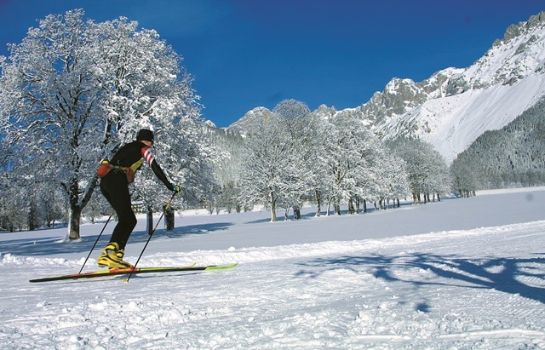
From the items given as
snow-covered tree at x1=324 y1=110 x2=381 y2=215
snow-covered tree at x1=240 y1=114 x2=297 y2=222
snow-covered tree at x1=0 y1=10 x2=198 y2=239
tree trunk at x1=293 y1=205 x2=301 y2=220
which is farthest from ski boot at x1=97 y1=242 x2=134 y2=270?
snow-covered tree at x1=324 y1=110 x2=381 y2=215

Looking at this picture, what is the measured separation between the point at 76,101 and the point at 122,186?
2021 centimetres

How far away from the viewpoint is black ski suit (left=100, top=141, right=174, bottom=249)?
22.5 feet

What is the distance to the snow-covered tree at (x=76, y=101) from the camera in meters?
22.8

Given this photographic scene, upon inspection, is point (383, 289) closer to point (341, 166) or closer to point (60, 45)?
point (60, 45)

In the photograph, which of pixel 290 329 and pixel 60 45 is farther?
pixel 60 45

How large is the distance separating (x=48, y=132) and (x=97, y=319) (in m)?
22.7

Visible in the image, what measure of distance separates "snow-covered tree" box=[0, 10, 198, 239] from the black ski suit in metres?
A: 15.6

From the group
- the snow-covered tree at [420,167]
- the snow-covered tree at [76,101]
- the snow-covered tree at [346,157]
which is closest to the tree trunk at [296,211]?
the snow-covered tree at [346,157]

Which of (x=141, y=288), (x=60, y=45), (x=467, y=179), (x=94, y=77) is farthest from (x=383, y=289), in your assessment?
(x=467, y=179)

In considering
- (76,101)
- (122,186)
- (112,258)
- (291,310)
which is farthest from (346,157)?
(291,310)

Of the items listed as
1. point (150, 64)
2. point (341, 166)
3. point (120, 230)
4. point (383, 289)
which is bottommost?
point (383, 289)

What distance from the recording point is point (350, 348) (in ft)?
11.1

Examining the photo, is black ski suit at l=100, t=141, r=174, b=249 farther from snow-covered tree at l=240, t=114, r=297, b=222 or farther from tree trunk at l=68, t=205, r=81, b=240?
snow-covered tree at l=240, t=114, r=297, b=222

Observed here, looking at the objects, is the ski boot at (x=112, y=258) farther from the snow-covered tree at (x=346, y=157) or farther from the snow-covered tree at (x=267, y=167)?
the snow-covered tree at (x=346, y=157)
